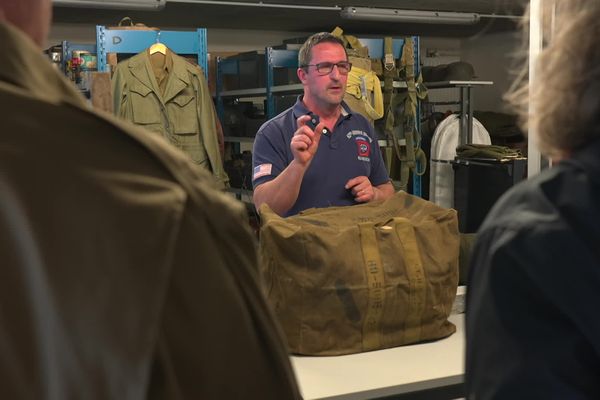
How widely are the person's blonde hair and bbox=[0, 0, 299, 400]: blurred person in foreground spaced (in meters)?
0.40

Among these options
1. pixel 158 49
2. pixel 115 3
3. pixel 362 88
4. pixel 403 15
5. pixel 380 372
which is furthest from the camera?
pixel 403 15

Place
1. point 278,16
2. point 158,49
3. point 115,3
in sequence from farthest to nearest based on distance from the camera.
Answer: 1. point 278,16
2. point 115,3
3. point 158,49

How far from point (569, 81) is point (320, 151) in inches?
84.4

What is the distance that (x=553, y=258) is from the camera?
2.56ft

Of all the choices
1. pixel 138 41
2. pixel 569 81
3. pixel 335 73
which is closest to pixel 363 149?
pixel 335 73

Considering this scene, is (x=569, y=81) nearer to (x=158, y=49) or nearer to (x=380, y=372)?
(x=380, y=372)

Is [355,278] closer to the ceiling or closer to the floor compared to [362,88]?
closer to the floor

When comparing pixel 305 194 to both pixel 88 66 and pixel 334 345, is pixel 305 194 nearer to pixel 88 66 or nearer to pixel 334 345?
pixel 334 345

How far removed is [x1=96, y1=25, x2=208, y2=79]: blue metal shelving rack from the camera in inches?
225

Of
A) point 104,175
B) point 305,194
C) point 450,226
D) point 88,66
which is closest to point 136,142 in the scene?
point 104,175

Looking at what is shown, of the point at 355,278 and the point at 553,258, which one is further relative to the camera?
the point at 355,278

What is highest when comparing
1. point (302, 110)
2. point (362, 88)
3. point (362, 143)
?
point (362, 88)

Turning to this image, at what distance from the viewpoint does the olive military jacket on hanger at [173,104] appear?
566 cm

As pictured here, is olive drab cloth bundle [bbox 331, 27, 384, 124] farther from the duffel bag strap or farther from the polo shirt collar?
the duffel bag strap
